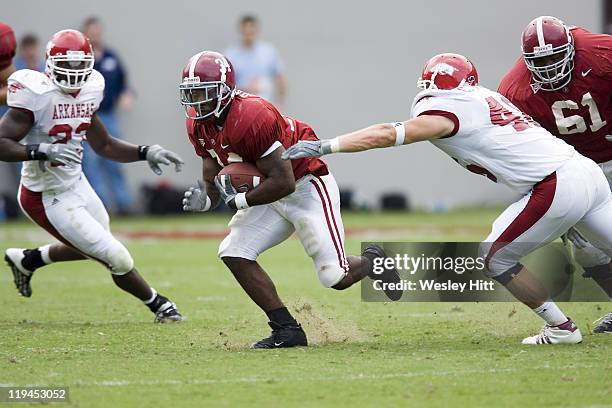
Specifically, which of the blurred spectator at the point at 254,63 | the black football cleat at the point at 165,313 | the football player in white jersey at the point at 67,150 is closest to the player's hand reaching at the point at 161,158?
the football player in white jersey at the point at 67,150

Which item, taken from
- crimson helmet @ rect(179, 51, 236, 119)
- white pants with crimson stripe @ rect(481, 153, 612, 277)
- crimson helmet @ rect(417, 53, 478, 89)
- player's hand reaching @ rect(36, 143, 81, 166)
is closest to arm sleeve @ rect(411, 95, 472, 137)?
crimson helmet @ rect(417, 53, 478, 89)

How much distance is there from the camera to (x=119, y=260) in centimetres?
665

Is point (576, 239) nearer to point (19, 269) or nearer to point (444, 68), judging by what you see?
point (444, 68)

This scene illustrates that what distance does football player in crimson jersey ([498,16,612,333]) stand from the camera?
5.89 meters

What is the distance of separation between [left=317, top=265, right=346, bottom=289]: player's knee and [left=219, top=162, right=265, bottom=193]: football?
0.63m

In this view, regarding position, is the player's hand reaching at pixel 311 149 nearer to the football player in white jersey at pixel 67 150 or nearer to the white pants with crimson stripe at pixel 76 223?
the football player in white jersey at pixel 67 150

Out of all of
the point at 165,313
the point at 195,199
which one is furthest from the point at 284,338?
the point at 165,313

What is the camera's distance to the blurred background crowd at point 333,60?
14.8 metres

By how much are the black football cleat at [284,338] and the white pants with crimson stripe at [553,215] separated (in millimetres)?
1089

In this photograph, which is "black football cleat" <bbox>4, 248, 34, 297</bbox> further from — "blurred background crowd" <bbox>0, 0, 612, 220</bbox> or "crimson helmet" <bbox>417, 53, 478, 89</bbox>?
"blurred background crowd" <bbox>0, 0, 612, 220</bbox>

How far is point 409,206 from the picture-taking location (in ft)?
51.7

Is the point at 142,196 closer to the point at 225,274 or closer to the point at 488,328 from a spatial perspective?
the point at 225,274

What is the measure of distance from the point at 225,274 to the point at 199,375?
186 inches

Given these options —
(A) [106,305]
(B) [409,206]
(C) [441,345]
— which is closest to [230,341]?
(C) [441,345]
